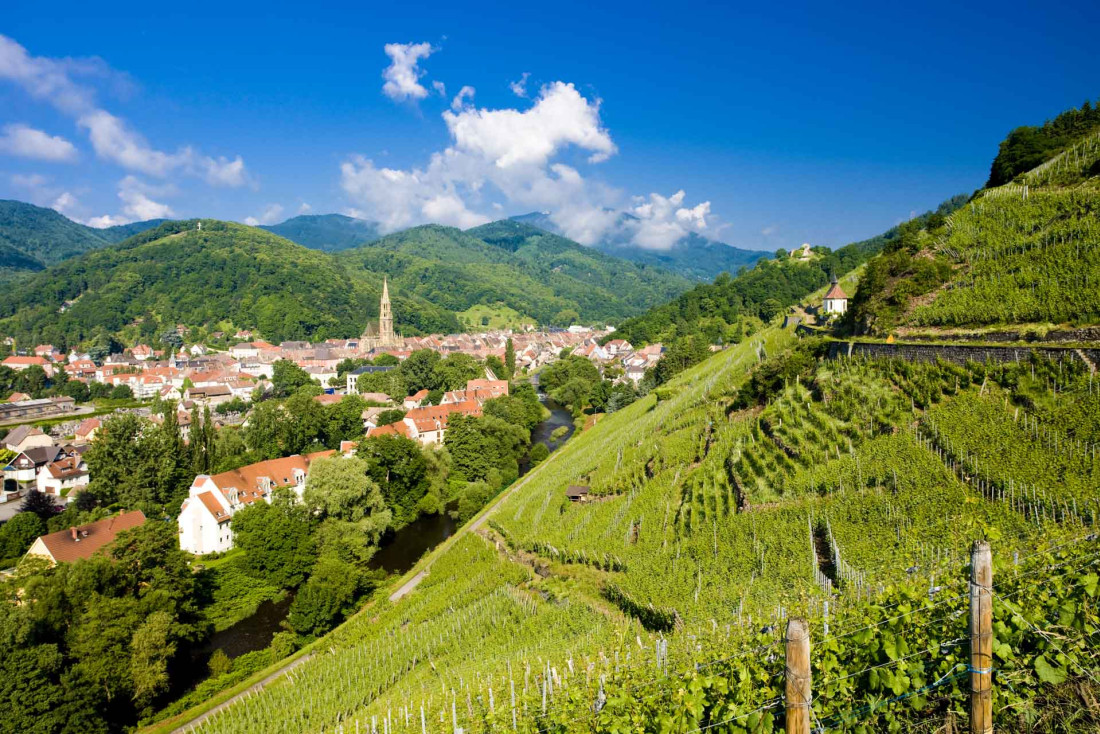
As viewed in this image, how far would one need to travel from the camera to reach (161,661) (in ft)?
63.4

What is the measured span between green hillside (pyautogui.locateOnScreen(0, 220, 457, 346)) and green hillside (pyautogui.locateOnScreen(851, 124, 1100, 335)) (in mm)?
134236

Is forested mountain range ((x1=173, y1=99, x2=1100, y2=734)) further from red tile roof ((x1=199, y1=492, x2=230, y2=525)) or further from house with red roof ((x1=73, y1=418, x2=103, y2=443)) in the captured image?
house with red roof ((x1=73, y1=418, x2=103, y2=443))

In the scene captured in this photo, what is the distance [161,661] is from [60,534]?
11.3 metres

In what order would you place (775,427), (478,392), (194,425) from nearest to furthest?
(775,427)
(194,425)
(478,392)

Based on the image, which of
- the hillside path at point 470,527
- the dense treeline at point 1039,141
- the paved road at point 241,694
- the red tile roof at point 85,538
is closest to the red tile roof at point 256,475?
the red tile roof at point 85,538

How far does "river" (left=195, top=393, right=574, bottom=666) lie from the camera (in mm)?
23141

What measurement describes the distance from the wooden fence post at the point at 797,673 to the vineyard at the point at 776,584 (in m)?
1.07

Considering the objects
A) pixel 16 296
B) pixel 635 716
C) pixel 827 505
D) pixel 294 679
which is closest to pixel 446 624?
pixel 294 679

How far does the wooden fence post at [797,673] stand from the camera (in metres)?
3.88

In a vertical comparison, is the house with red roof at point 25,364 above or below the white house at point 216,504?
above

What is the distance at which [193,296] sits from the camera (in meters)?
146

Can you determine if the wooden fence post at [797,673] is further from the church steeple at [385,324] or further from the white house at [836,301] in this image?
the church steeple at [385,324]

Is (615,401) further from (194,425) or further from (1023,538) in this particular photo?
(1023,538)

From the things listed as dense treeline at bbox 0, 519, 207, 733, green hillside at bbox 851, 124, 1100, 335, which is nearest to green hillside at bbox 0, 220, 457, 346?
dense treeline at bbox 0, 519, 207, 733
